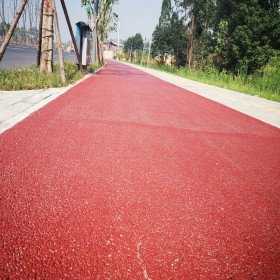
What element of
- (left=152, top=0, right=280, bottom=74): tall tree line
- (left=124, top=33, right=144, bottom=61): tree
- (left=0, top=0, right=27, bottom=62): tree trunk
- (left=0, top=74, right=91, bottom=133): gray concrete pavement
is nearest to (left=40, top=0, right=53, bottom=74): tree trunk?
(left=0, top=0, right=27, bottom=62): tree trunk

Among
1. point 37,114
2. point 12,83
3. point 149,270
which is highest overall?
point 12,83

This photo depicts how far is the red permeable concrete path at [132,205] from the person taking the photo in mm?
1281

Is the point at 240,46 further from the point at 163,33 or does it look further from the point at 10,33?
the point at 163,33

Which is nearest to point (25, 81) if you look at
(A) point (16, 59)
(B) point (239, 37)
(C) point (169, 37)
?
(A) point (16, 59)

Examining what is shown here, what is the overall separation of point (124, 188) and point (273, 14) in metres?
23.6

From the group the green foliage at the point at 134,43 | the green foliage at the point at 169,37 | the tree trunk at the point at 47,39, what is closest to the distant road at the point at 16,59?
the tree trunk at the point at 47,39

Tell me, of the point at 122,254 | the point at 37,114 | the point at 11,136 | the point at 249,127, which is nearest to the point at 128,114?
the point at 37,114

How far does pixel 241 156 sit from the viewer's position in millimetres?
3176

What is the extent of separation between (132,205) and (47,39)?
7.73m

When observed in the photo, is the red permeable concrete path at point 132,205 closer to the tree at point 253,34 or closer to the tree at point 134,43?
the tree at point 253,34

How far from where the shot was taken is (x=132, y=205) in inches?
70.8

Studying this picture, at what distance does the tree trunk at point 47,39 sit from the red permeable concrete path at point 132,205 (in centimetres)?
493

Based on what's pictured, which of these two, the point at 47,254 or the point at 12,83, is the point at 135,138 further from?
the point at 12,83

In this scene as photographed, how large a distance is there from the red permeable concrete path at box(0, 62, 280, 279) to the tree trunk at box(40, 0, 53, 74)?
493 centimetres
